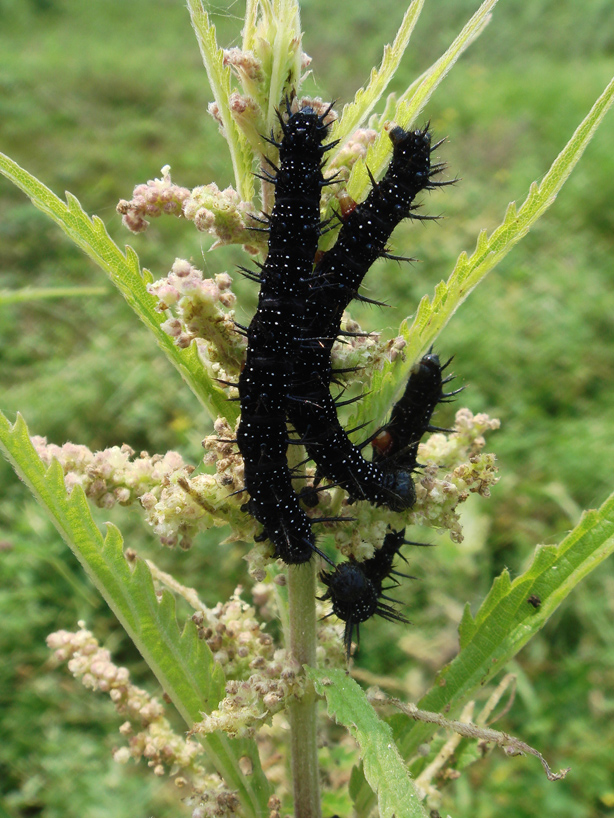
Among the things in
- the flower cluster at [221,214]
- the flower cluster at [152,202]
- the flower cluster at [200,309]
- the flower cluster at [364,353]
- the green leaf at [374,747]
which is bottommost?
the green leaf at [374,747]

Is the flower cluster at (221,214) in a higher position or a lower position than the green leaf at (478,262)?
higher

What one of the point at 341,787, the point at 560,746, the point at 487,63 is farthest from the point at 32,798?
the point at 487,63

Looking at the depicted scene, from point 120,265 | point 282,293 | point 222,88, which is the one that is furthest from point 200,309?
point 222,88

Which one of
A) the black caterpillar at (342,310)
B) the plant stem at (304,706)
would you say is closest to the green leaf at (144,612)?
the plant stem at (304,706)

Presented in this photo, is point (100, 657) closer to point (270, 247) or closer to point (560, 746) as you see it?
point (270, 247)

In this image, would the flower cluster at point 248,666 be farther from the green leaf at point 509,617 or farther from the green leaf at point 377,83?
the green leaf at point 377,83

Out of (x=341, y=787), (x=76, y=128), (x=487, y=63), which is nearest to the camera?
(x=341, y=787)

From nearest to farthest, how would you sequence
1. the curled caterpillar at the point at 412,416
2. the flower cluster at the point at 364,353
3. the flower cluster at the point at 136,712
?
the flower cluster at the point at 364,353
the curled caterpillar at the point at 412,416
the flower cluster at the point at 136,712
